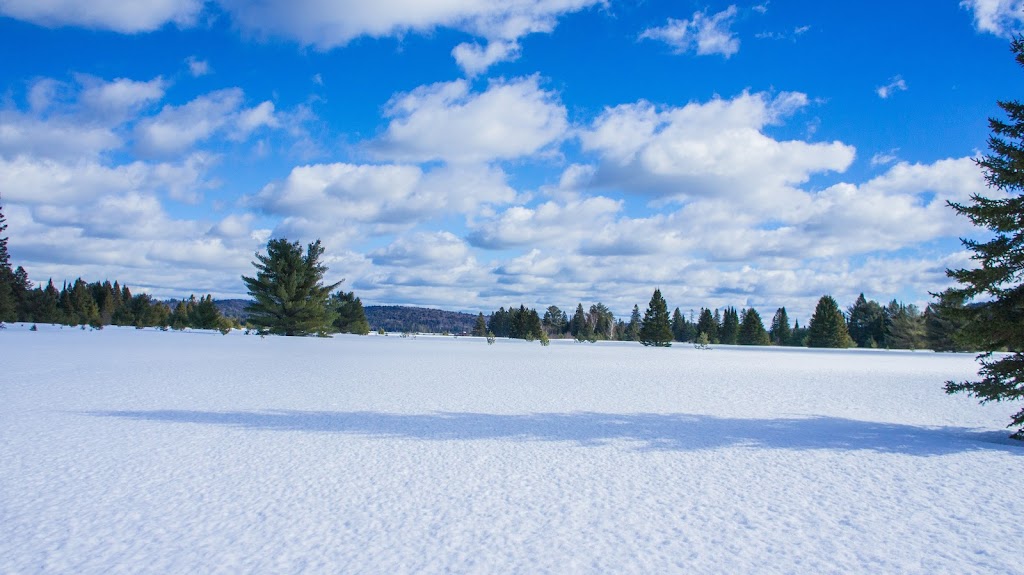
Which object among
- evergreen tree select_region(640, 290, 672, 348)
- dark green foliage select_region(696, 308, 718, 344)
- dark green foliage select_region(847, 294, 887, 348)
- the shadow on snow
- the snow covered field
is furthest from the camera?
dark green foliage select_region(696, 308, 718, 344)

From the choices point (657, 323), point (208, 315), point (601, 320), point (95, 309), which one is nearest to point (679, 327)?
point (601, 320)

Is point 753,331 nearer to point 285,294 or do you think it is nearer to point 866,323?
point 866,323

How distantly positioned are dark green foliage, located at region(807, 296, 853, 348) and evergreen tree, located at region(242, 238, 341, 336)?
51723mm

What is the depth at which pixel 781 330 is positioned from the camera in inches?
3204

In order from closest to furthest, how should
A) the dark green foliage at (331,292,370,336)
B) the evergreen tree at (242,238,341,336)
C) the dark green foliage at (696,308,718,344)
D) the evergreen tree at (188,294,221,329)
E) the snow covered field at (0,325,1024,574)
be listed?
the snow covered field at (0,325,1024,574) → the evergreen tree at (242,238,341,336) → the evergreen tree at (188,294,221,329) → the dark green foliage at (331,292,370,336) → the dark green foliage at (696,308,718,344)

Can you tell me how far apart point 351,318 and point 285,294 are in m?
29.0

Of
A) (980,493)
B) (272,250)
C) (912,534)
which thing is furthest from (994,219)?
(272,250)

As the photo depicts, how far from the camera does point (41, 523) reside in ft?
14.3

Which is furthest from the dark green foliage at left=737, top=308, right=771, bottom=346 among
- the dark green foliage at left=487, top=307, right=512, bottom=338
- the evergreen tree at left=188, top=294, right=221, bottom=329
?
the evergreen tree at left=188, top=294, right=221, bottom=329

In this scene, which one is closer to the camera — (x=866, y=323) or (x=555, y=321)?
(x=866, y=323)

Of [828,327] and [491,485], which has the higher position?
[828,327]

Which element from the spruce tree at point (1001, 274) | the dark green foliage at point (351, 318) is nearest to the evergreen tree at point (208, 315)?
the dark green foliage at point (351, 318)

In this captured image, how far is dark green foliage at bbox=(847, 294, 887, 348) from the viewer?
70125mm

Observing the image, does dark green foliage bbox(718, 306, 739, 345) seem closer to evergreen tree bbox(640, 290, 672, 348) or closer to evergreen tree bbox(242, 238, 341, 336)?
evergreen tree bbox(640, 290, 672, 348)
